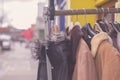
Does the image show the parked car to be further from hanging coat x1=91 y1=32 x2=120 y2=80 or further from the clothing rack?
hanging coat x1=91 y1=32 x2=120 y2=80

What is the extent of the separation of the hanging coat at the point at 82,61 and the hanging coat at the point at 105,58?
1.1 inches

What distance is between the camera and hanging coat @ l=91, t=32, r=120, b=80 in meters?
1.52

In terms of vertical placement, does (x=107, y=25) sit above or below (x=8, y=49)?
above

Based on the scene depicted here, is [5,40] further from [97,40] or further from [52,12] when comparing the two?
[97,40]

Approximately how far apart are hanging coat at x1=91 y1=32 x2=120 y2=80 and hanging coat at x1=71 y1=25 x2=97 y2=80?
1.1 inches

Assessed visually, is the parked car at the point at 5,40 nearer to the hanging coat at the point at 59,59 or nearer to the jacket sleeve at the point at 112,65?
the hanging coat at the point at 59,59

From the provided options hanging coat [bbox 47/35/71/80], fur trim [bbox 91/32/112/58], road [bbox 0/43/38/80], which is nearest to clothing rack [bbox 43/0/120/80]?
hanging coat [bbox 47/35/71/80]

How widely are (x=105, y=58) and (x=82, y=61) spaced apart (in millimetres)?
128

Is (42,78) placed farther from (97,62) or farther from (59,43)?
(97,62)

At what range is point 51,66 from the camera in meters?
1.73

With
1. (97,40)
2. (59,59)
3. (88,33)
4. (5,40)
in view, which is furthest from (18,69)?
(5,40)

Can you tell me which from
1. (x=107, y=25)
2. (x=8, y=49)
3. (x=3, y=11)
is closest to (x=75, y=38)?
(x=107, y=25)

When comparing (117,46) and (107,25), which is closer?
(117,46)

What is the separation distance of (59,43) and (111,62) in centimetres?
33
